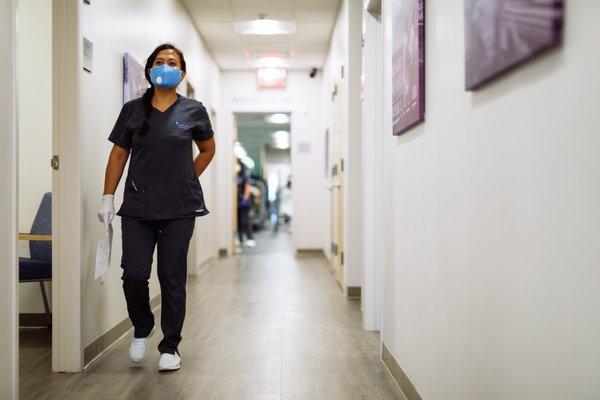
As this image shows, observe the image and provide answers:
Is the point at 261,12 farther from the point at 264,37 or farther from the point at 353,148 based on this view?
the point at 353,148

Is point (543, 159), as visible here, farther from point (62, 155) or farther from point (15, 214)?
point (62, 155)

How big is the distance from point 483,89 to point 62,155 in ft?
6.27

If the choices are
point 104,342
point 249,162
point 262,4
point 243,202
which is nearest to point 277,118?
point 243,202

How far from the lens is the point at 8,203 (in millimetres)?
1842

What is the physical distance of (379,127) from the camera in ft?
10.7

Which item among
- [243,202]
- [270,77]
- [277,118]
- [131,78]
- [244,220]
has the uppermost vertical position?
[277,118]

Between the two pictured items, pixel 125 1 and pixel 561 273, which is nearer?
pixel 561 273

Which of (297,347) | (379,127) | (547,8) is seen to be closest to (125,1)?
(379,127)

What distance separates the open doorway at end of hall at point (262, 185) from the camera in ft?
30.3

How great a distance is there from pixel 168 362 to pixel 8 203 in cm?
102

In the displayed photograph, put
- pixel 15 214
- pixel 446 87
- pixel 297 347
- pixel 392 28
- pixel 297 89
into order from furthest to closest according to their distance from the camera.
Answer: pixel 297 89
pixel 297 347
pixel 392 28
pixel 15 214
pixel 446 87

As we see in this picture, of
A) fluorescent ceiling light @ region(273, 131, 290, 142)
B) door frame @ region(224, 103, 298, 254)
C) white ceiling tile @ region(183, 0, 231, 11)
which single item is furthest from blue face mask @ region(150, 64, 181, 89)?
fluorescent ceiling light @ region(273, 131, 290, 142)

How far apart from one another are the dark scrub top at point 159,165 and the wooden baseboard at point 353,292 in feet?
6.82

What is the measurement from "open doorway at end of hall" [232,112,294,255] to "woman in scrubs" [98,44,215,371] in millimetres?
5310
